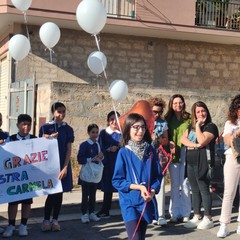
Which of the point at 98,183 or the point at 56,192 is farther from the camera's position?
the point at 98,183

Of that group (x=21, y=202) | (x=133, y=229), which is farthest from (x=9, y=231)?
(x=133, y=229)

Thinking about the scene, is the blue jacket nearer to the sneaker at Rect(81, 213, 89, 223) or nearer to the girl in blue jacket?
the girl in blue jacket

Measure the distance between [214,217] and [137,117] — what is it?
342 centimetres

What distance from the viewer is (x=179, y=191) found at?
6.67m

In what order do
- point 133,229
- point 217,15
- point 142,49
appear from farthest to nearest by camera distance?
point 217,15
point 142,49
point 133,229

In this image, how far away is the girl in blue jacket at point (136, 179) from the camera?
4.26m

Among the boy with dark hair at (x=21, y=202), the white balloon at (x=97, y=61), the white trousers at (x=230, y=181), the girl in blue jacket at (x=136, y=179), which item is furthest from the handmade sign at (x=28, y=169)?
the white trousers at (x=230, y=181)

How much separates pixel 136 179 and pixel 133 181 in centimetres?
3

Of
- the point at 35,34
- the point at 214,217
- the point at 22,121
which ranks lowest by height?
the point at 214,217

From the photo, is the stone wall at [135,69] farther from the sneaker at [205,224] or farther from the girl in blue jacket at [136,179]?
the girl in blue jacket at [136,179]

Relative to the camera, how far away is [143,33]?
14.5m

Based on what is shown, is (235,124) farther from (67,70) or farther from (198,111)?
(67,70)

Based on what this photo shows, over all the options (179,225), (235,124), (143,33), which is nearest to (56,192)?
(179,225)

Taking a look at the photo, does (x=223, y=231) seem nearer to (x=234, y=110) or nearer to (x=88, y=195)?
(x=234, y=110)
